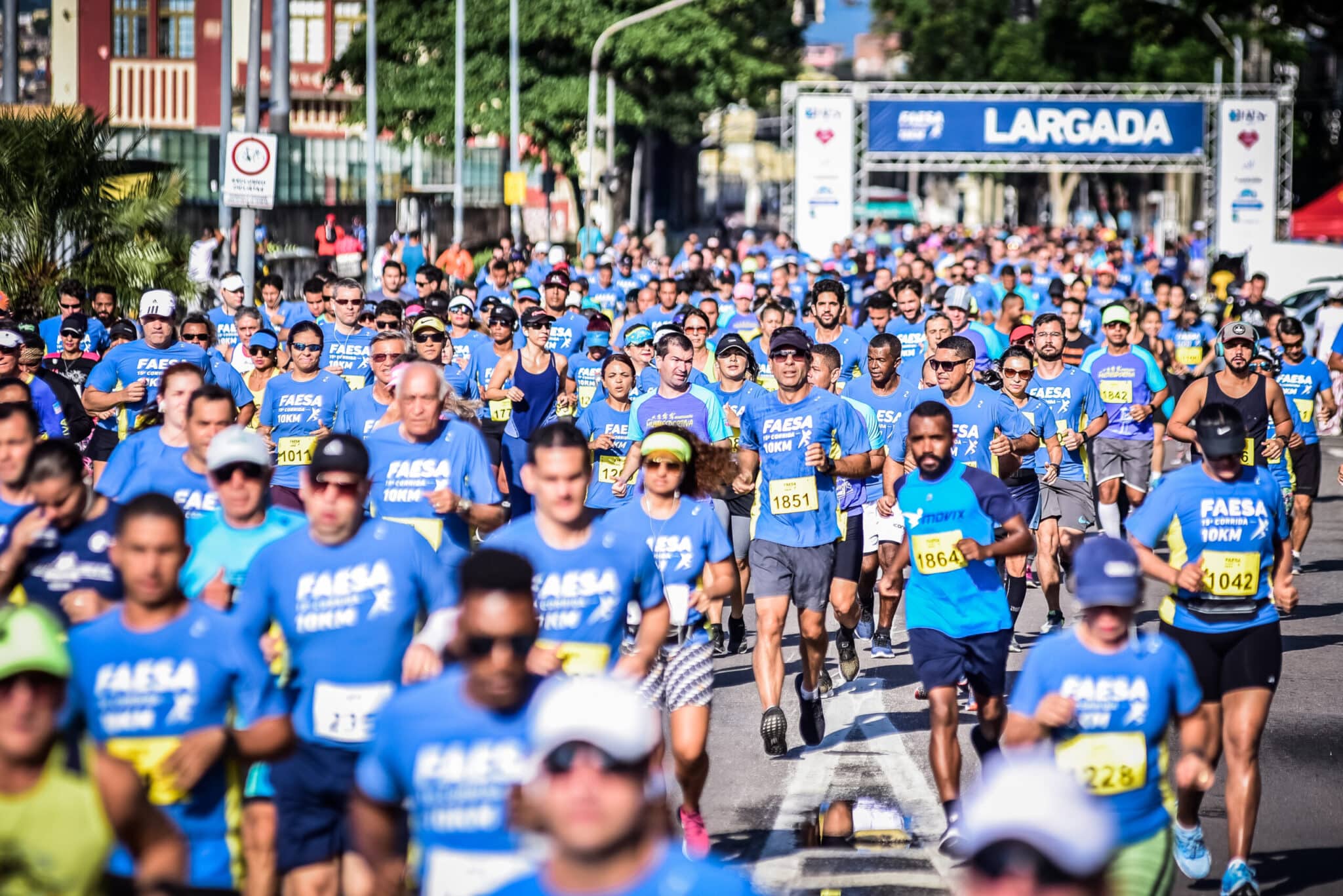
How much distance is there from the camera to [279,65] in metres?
29.2

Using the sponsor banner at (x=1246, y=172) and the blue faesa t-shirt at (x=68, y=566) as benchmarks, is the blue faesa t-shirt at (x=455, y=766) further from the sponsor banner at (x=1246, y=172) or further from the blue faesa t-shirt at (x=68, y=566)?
the sponsor banner at (x=1246, y=172)

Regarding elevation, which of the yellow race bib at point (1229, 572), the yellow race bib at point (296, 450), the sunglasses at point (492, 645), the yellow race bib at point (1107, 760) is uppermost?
the yellow race bib at point (296, 450)

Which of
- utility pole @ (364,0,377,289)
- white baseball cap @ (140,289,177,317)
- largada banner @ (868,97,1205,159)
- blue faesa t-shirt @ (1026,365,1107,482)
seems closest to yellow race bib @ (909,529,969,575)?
blue faesa t-shirt @ (1026,365,1107,482)

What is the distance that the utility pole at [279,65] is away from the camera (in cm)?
2800

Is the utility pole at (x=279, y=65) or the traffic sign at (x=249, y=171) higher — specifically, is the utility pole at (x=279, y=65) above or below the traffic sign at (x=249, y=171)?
above

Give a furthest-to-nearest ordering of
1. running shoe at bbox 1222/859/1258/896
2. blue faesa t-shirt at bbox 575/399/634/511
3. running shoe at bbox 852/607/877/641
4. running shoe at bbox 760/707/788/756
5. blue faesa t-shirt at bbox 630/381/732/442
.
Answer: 1. running shoe at bbox 852/607/877/641
2. blue faesa t-shirt at bbox 575/399/634/511
3. blue faesa t-shirt at bbox 630/381/732/442
4. running shoe at bbox 760/707/788/756
5. running shoe at bbox 1222/859/1258/896

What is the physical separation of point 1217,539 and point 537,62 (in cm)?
4432

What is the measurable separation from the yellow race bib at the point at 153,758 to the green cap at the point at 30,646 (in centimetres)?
69

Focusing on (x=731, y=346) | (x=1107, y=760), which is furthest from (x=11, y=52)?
(x=1107, y=760)

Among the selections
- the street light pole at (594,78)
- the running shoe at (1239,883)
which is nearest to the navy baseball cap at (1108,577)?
the running shoe at (1239,883)

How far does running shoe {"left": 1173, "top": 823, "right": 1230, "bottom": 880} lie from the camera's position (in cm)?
765

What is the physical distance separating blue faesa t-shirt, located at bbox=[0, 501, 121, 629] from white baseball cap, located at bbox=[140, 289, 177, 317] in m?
5.98

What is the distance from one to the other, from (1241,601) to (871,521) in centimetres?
475

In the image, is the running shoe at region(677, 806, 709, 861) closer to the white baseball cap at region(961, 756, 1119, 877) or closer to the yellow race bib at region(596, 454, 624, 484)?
the yellow race bib at region(596, 454, 624, 484)
